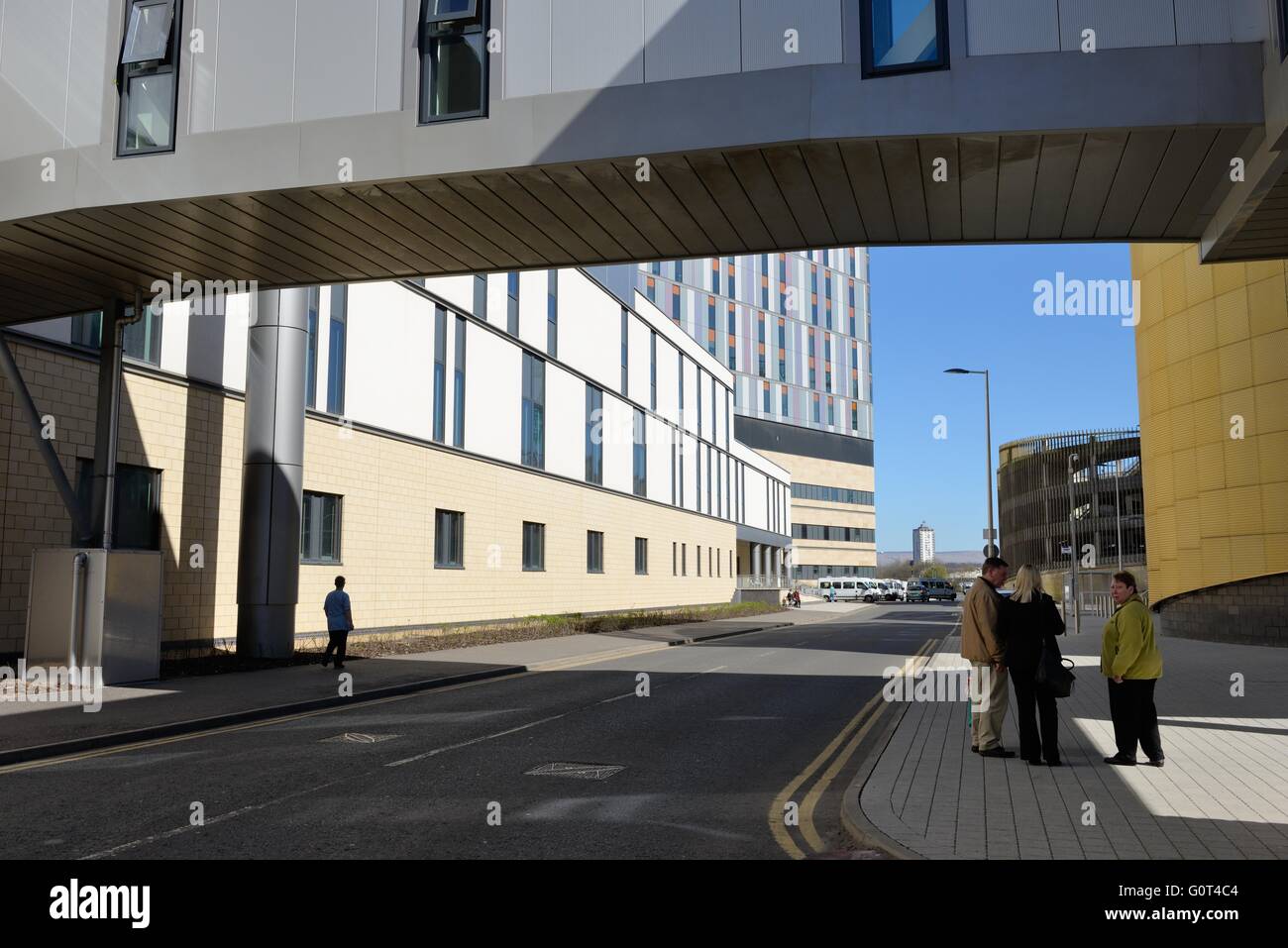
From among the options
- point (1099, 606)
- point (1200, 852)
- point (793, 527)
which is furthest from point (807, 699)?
point (793, 527)

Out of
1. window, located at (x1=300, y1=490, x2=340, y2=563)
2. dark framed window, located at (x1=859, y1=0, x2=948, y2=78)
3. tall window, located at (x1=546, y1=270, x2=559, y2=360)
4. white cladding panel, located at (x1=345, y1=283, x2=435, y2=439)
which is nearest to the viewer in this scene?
dark framed window, located at (x1=859, y1=0, x2=948, y2=78)

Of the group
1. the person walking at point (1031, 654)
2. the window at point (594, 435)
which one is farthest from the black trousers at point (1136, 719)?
the window at point (594, 435)

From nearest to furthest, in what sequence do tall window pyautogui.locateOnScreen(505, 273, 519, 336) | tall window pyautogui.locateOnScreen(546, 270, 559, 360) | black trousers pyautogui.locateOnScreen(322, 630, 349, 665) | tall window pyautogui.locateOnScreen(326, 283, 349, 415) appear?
black trousers pyautogui.locateOnScreen(322, 630, 349, 665) → tall window pyautogui.locateOnScreen(326, 283, 349, 415) → tall window pyautogui.locateOnScreen(505, 273, 519, 336) → tall window pyautogui.locateOnScreen(546, 270, 559, 360)

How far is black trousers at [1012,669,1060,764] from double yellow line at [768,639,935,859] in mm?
1631

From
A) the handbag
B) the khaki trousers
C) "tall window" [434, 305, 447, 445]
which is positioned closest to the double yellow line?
the khaki trousers

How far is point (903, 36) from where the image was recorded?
10328 mm

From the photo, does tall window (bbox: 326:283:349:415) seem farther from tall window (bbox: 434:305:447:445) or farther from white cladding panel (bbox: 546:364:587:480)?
white cladding panel (bbox: 546:364:587:480)

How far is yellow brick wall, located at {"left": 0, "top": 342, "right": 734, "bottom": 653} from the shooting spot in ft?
54.6

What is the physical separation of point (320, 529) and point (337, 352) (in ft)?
13.4

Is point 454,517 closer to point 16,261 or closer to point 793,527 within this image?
point 16,261

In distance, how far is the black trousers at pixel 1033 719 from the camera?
342 inches

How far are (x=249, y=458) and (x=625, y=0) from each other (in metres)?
12.2

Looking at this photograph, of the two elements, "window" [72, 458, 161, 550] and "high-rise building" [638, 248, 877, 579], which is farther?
"high-rise building" [638, 248, 877, 579]

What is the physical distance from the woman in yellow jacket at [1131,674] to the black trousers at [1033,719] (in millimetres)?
596
